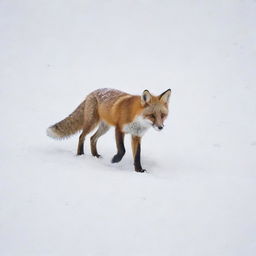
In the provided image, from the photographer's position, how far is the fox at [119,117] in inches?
238

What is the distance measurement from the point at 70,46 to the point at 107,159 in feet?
28.3

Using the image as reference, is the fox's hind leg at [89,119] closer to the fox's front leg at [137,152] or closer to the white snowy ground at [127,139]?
the white snowy ground at [127,139]

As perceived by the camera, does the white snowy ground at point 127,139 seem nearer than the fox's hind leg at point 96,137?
Yes

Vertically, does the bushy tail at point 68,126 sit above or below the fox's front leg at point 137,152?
above

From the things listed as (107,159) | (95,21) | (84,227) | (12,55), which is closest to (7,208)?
(84,227)

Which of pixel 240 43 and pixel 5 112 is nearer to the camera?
pixel 5 112

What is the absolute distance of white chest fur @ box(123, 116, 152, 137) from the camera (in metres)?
6.10

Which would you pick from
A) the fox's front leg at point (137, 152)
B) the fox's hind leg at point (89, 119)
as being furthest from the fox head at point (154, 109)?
the fox's hind leg at point (89, 119)

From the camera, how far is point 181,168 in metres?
6.43

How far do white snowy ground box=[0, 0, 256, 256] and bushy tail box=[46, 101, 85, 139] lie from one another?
0.33m

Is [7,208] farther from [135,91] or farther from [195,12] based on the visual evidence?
[195,12]

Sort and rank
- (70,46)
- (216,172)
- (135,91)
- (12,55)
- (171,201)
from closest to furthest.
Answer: (171,201)
(216,172)
(135,91)
(12,55)
(70,46)

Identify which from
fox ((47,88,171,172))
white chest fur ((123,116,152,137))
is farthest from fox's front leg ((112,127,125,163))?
white chest fur ((123,116,152,137))

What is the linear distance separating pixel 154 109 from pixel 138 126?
44cm
